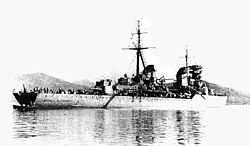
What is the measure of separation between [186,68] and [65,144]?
162ft

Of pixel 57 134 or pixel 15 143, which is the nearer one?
pixel 15 143

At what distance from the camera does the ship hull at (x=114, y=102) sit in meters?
40.3

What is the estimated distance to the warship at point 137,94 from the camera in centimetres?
4069

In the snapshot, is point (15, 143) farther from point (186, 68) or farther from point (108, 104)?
point (186, 68)

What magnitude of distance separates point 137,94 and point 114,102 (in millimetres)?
3803

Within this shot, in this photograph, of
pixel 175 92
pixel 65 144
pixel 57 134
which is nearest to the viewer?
pixel 65 144

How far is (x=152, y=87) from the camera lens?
52.6 m

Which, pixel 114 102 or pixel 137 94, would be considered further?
pixel 137 94

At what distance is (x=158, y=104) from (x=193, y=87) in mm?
13398

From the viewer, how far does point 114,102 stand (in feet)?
150

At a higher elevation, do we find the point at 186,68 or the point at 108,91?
the point at 186,68

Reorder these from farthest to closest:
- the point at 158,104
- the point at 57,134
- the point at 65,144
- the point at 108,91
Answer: the point at 158,104
the point at 108,91
the point at 57,134
the point at 65,144

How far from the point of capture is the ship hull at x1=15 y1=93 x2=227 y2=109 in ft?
132

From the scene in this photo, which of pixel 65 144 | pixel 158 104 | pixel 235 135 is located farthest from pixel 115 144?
pixel 158 104
